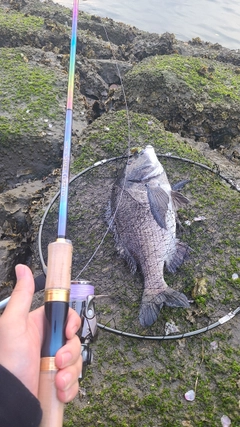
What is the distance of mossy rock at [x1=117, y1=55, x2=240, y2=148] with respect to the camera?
5.34 m

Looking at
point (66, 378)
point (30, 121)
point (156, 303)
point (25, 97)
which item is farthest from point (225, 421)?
point (25, 97)

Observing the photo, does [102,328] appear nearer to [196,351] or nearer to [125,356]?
[125,356]

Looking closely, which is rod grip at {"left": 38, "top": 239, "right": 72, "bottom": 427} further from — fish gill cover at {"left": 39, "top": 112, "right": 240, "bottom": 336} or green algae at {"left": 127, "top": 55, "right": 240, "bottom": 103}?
green algae at {"left": 127, "top": 55, "right": 240, "bottom": 103}

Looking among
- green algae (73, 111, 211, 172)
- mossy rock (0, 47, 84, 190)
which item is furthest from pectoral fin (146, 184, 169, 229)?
mossy rock (0, 47, 84, 190)

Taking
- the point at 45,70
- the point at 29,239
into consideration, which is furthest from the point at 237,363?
the point at 45,70

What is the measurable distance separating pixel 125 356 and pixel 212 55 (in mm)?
7004

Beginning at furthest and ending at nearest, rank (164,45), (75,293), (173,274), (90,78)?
1. (164,45)
2. (90,78)
3. (173,274)
4. (75,293)

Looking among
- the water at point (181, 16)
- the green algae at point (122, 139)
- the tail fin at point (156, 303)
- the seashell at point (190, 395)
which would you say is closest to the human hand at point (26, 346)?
the tail fin at point (156, 303)

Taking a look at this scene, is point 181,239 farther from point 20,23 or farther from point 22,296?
point 20,23

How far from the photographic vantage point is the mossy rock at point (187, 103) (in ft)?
17.5

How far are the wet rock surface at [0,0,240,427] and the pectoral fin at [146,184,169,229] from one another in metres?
0.58

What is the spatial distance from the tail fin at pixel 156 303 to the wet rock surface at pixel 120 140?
233 mm

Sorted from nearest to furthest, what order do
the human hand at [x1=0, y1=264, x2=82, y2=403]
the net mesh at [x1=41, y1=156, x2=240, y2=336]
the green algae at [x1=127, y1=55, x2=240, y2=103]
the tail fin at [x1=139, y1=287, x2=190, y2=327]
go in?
the human hand at [x1=0, y1=264, x2=82, y2=403], the tail fin at [x1=139, y1=287, x2=190, y2=327], the net mesh at [x1=41, y1=156, x2=240, y2=336], the green algae at [x1=127, y1=55, x2=240, y2=103]

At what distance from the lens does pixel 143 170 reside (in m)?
3.34
